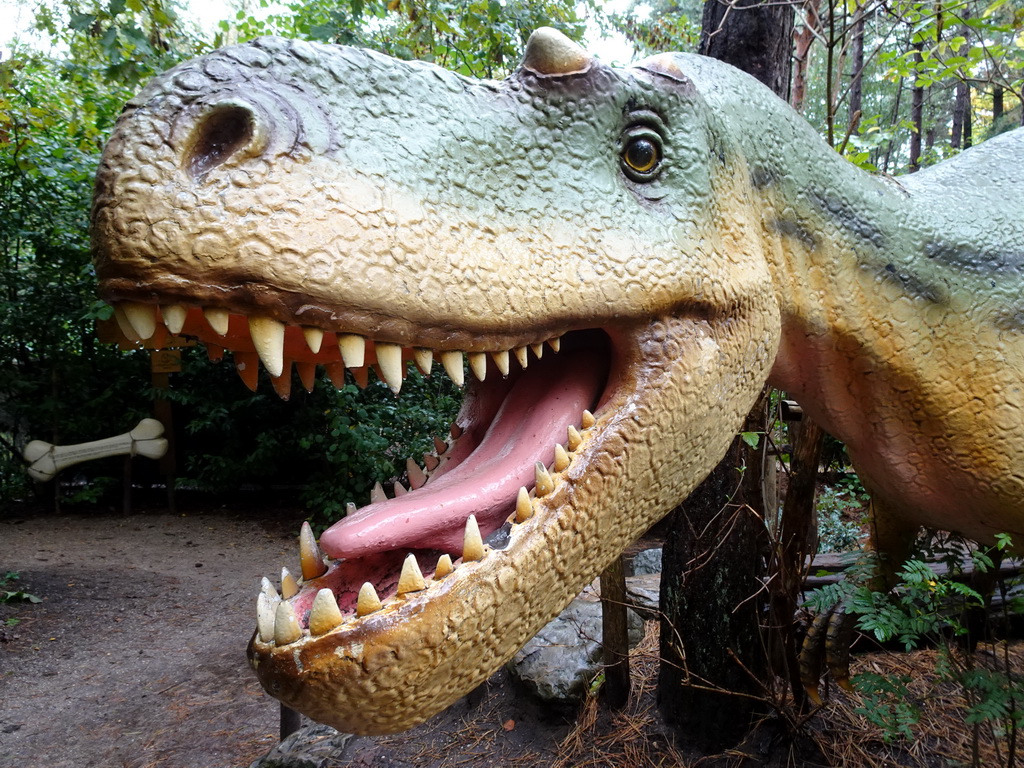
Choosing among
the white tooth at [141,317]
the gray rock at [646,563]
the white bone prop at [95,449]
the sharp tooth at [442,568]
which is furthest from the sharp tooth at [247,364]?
the white bone prop at [95,449]

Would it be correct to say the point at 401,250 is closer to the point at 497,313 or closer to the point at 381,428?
the point at 497,313

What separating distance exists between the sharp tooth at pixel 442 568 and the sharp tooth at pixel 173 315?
489 millimetres

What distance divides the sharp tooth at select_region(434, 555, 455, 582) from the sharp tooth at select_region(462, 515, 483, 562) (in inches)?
1.1

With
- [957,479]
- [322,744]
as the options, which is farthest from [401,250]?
[322,744]

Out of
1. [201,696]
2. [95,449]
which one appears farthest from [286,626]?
[95,449]

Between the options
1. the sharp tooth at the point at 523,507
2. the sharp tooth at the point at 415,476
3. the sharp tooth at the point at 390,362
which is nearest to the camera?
the sharp tooth at the point at 390,362

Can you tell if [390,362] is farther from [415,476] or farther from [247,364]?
[415,476]

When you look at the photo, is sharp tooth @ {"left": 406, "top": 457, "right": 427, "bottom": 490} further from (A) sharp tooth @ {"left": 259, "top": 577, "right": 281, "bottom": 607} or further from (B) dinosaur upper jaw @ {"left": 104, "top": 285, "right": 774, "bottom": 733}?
(A) sharp tooth @ {"left": 259, "top": 577, "right": 281, "bottom": 607}

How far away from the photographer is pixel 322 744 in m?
3.01

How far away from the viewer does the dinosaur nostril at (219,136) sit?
892mm

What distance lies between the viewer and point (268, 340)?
0.90 m

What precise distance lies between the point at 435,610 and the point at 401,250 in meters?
0.51

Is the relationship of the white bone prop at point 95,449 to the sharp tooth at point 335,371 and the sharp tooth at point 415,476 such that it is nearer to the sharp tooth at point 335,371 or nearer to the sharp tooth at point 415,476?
the sharp tooth at point 415,476

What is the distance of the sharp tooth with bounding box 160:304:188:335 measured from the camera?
0.87 metres
